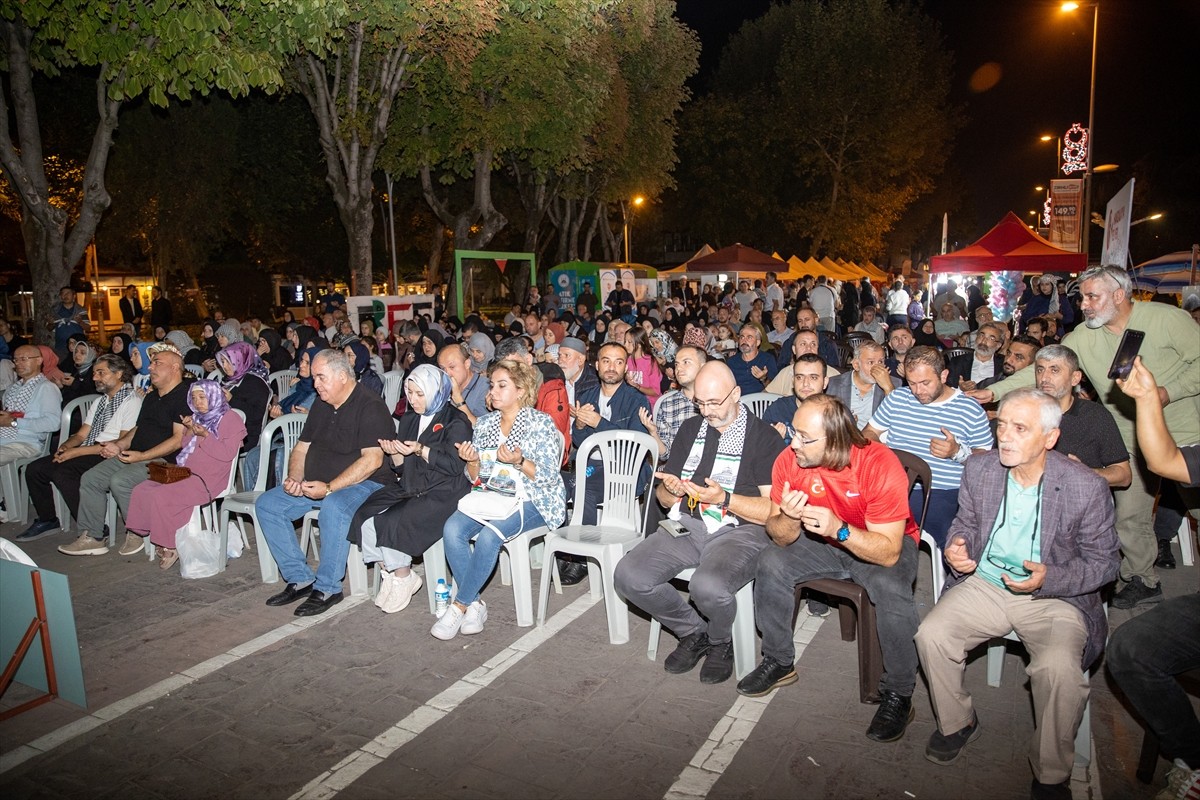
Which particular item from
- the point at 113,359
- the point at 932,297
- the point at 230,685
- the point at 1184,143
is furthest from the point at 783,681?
the point at 1184,143

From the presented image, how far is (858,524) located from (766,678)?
92 cm

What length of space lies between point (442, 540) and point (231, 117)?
17969 millimetres

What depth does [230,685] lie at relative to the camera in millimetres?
4254

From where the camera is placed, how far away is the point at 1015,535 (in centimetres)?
349

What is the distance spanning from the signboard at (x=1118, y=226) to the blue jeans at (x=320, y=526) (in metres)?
7.33

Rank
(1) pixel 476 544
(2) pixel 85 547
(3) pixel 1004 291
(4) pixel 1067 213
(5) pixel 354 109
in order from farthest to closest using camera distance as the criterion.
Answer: (3) pixel 1004 291 < (4) pixel 1067 213 < (5) pixel 354 109 < (2) pixel 85 547 < (1) pixel 476 544

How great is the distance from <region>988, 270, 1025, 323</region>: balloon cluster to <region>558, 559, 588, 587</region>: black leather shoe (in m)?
14.9

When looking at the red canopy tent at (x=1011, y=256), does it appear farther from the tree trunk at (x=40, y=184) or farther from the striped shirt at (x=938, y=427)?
the tree trunk at (x=40, y=184)

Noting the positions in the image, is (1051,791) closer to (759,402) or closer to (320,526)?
(759,402)

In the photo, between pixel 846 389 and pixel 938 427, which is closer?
pixel 938 427

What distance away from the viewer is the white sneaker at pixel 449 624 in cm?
473

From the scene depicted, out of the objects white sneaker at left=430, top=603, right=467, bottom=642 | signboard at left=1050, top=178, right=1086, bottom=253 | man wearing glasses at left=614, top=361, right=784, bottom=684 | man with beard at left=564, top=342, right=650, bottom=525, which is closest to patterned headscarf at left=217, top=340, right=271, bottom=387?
man with beard at left=564, top=342, right=650, bottom=525

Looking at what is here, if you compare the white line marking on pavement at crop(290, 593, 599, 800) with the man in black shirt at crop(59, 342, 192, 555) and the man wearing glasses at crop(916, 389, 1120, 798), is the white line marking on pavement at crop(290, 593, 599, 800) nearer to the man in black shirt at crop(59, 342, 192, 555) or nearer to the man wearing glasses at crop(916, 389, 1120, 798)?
the man wearing glasses at crop(916, 389, 1120, 798)

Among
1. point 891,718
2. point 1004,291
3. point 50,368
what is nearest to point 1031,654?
point 891,718
